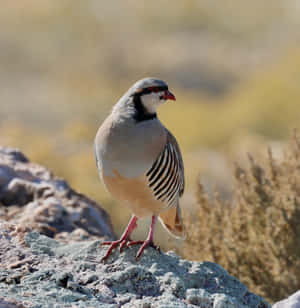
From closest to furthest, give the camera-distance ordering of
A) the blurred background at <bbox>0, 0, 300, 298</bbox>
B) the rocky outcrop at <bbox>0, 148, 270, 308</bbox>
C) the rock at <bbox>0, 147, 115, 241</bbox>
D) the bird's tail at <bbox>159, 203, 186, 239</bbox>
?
the rocky outcrop at <bbox>0, 148, 270, 308</bbox>, the bird's tail at <bbox>159, 203, 186, 239</bbox>, the rock at <bbox>0, 147, 115, 241</bbox>, the blurred background at <bbox>0, 0, 300, 298</bbox>

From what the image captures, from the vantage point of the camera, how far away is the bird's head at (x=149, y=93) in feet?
10.3

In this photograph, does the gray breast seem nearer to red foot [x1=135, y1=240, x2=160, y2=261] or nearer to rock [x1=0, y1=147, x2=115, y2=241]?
red foot [x1=135, y1=240, x2=160, y2=261]

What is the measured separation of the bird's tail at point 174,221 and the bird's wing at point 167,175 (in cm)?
20

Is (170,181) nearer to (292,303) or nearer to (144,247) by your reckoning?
(144,247)

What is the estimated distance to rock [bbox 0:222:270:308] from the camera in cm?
241

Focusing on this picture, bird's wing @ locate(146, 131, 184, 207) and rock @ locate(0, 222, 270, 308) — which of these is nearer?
rock @ locate(0, 222, 270, 308)

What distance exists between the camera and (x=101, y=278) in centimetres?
263

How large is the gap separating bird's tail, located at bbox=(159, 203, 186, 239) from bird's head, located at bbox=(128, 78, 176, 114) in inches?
27.3

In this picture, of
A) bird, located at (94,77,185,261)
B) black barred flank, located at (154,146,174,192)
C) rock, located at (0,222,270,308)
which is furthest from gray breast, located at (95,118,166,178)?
rock, located at (0,222,270,308)

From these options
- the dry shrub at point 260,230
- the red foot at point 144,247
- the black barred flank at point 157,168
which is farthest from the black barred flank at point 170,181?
the dry shrub at point 260,230

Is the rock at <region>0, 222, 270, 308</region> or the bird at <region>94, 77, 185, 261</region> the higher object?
the bird at <region>94, 77, 185, 261</region>

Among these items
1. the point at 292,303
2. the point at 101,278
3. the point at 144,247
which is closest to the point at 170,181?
the point at 144,247

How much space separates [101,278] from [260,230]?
1.97 metres

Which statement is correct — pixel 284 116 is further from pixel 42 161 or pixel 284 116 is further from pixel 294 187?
pixel 294 187
